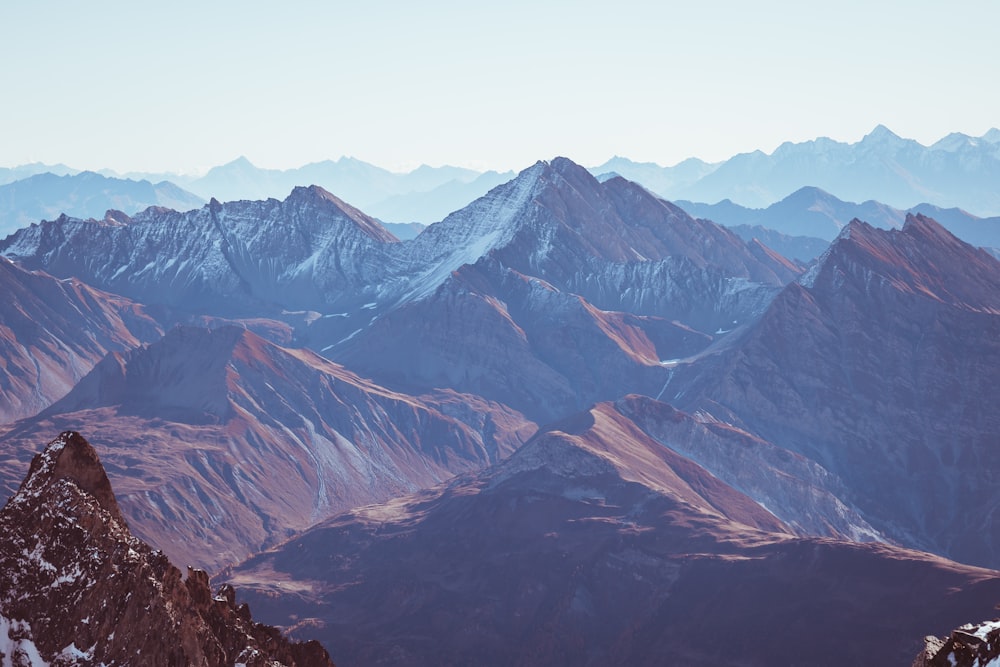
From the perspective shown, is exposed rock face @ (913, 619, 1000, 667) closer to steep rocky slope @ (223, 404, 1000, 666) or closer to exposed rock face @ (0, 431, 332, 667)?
exposed rock face @ (0, 431, 332, 667)

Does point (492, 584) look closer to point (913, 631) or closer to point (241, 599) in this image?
point (241, 599)

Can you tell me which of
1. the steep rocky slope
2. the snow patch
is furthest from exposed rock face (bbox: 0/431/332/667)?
the steep rocky slope

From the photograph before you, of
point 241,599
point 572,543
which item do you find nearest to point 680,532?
point 572,543

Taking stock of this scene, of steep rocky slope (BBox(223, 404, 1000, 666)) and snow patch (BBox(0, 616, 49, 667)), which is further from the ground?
snow patch (BBox(0, 616, 49, 667))

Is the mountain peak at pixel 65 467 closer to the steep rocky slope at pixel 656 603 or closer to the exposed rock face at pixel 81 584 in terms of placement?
the exposed rock face at pixel 81 584

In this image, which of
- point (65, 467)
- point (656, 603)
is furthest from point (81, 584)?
point (656, 603)

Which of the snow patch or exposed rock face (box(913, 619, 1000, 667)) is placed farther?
the snow patch

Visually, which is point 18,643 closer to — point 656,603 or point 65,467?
point 65,467

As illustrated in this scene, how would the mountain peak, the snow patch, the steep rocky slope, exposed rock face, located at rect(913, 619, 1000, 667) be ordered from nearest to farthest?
exposed rock face, located at rect(913, 619, 1000, 667) < the snow patch < the mountain peak < the steep rocky slope
